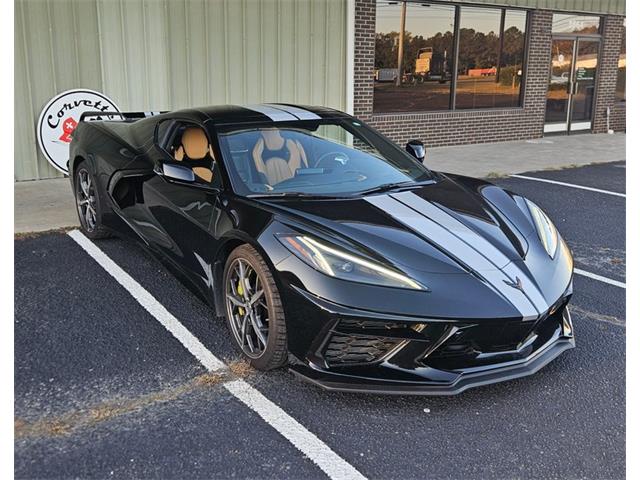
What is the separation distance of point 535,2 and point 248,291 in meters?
11.8

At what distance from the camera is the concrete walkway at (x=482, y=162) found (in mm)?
6480

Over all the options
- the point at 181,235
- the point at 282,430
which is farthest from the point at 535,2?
the point at 282,430

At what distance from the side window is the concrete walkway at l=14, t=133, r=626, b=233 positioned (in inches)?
91.7

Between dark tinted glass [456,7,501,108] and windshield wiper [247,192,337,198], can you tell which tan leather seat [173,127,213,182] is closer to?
windshield wiper [247,192,337,198]

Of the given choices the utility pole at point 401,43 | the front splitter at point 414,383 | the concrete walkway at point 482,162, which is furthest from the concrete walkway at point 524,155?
the front splitter at point 414,383

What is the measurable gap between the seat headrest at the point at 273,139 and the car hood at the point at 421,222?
24.5 inches

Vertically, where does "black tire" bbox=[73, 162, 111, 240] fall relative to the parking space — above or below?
above

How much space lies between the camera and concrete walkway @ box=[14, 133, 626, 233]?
6.48 meters

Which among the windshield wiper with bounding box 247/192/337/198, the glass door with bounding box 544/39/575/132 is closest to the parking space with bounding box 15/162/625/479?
the windshield wiper with bounding box 247/192/337/198

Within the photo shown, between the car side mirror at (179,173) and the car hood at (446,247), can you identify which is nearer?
the car hood at (446,247)

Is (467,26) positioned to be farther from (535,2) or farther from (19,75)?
(19,75)

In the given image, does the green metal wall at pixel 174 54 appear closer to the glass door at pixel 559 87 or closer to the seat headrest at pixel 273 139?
the seat headrest at pixel 273 139

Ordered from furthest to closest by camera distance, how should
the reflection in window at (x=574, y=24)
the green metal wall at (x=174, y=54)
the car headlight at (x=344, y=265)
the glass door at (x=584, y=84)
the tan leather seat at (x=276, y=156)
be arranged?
the glass door at (x=584, y=84), the reflection in window at (x=574, y=24), the green metal wall at (x=174, y=54), the tan leather seat at (x=276, y=156), the car headlight at (x=344, y=265)

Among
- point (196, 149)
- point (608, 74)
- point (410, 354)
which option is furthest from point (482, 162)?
point (410, 354)
